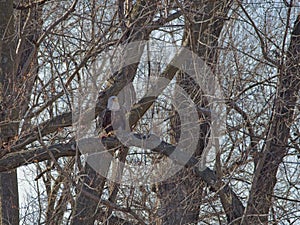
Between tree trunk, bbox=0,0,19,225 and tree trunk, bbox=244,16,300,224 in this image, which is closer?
tree trunk, bbox=244,16,300,224

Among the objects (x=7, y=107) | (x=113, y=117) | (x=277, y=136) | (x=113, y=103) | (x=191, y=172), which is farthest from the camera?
(x=113, y=103)

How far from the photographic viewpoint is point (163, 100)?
852 centimetres

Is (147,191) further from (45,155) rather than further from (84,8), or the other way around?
(84,8)

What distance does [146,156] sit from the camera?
305 inches

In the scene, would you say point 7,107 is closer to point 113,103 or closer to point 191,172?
point 113,103

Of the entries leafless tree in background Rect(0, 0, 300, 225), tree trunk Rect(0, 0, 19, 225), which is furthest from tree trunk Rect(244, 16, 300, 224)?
tree trunk Rect(0, 0, 19, 225)

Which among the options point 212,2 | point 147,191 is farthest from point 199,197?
point 212,2

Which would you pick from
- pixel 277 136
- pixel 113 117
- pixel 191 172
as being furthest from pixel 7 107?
pixel 277 136

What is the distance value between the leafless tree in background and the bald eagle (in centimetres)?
18

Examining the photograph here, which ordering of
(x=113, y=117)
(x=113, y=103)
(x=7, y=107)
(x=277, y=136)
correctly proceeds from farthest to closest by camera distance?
(x=113, y=103)
(x=113, y=117)
(x=277, y=136)
(x=7, y=107)

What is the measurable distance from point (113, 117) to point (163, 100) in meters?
0.85

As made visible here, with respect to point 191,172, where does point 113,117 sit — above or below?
above

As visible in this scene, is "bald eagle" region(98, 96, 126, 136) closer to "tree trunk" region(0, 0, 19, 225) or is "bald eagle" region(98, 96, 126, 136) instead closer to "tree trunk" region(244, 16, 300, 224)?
"tree trunk" region(0, 0, 19, 225)

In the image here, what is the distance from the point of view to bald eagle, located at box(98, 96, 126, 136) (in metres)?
7.83
